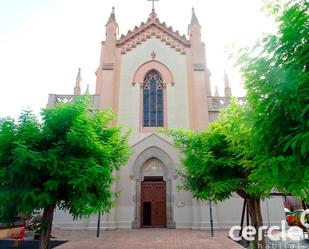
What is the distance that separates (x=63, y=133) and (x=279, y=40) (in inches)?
273

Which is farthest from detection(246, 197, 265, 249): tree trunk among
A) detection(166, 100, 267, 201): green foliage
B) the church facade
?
the church facade

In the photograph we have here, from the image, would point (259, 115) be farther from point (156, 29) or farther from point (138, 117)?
point (156, 29)

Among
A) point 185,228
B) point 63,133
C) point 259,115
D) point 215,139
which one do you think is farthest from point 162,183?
point 259,115

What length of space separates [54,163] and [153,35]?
18.8 m

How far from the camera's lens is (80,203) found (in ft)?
26.3

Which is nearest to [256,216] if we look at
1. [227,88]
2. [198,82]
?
[198,82]

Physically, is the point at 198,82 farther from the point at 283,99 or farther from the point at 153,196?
the point at 283,99

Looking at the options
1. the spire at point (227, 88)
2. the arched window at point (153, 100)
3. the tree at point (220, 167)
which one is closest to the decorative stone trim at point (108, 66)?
the arched window at point (153, 100)

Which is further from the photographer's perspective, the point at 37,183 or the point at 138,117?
the point at 138,117

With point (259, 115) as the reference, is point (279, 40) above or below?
above

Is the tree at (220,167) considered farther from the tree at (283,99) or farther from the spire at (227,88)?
the spire at (227,88)

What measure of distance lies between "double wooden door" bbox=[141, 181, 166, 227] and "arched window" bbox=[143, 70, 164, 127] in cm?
481

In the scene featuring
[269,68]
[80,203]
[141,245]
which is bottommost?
[141,245]

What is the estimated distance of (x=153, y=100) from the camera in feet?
73.9
